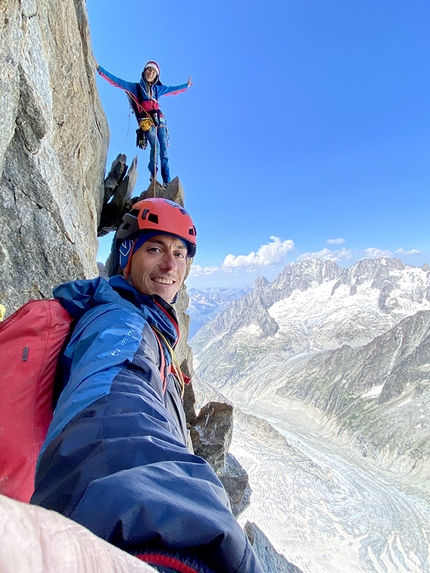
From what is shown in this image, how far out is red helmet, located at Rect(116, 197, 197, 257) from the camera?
19.8ft

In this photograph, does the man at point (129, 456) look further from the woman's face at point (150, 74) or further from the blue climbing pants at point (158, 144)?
the woman's face at point (150, 74)

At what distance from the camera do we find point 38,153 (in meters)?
6.64

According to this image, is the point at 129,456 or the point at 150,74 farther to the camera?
the point at 150,74

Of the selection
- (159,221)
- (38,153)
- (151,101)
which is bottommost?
(159,221)

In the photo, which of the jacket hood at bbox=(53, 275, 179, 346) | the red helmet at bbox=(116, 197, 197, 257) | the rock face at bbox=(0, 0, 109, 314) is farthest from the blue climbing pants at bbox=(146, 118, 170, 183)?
the jacket hood at bbox=(53, 275, 179, 346)

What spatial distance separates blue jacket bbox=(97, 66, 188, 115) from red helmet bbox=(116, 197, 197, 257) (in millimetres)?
9334

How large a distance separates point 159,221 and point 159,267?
1.37 metres

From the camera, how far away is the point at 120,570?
0.88 metres

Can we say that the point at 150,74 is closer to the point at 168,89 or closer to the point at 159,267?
the point at 168,89

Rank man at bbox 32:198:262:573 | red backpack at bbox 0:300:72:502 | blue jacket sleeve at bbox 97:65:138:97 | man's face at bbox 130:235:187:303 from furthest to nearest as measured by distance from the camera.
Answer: blue jacket sleeve at bbox 97:65:138:97
man's face at bbox 130:235:187:303
red backpack at bbox 0:300:72:502
man at bbox 32:198:262:573

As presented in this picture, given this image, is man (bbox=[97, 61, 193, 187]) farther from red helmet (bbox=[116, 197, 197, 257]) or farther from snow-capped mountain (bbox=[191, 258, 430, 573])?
snow-capped mountain (bbox=[191, 258, 430, 573])

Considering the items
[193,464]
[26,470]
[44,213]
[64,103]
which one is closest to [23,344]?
[26,470]

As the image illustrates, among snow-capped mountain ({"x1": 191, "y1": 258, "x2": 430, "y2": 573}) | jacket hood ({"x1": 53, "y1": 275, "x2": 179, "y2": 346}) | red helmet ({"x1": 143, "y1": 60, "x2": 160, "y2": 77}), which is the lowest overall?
snow-capped mountain ({"x1": 191, "y1": 258, "x2": 430, "y2": 573})

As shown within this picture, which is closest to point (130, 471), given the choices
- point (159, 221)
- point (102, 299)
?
point (102, 299)
